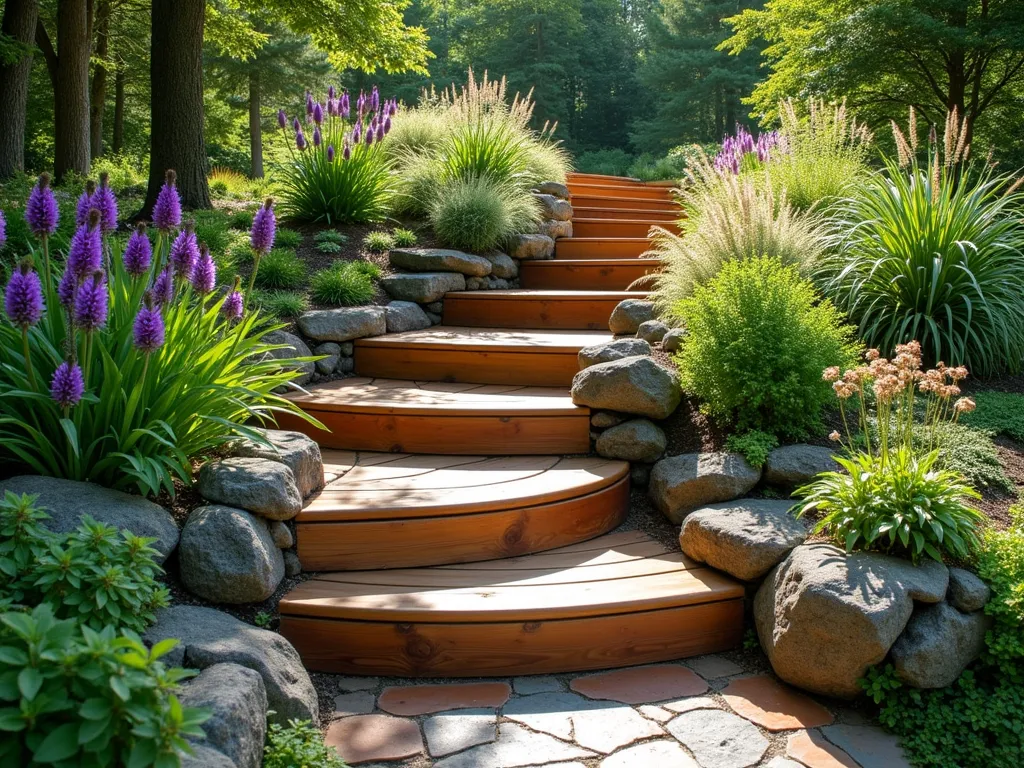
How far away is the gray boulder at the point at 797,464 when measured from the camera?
3.42m

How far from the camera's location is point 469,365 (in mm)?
4781

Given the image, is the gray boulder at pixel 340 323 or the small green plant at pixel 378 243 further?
the small green plant at pixel 378 243

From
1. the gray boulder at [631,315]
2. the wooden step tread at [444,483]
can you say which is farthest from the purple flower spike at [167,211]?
the gray boulder at [631,315]

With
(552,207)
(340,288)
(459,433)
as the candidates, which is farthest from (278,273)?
(552,207)

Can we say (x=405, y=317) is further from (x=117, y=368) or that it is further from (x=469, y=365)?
(x=117, y=368)

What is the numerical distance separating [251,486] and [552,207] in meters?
4.64

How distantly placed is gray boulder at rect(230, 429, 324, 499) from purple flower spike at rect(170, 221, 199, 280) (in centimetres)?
65

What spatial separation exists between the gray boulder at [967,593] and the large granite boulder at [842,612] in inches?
2.3

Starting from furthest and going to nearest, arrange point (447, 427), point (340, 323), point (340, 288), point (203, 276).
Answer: point (340, 288) → point (340, 323) → point (447, 427) → point (203, 276)

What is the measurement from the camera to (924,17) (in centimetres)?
763

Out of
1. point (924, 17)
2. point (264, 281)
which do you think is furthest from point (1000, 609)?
point (924, 17)

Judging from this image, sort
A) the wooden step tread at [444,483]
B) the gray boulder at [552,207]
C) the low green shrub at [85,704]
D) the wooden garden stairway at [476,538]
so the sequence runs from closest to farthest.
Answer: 1. the low green shrub at [85,704]
2. the wooden garden stairway at [476,538]
3. the wooden step tread at [444,483]
4. the gray boulder at [552,207]

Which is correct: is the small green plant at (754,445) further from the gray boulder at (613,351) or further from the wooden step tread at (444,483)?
the gray boulder at (613,351)

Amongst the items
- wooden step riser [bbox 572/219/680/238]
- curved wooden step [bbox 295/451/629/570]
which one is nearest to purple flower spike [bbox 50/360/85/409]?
curved wooden step [bbox 295/451/629/570]
